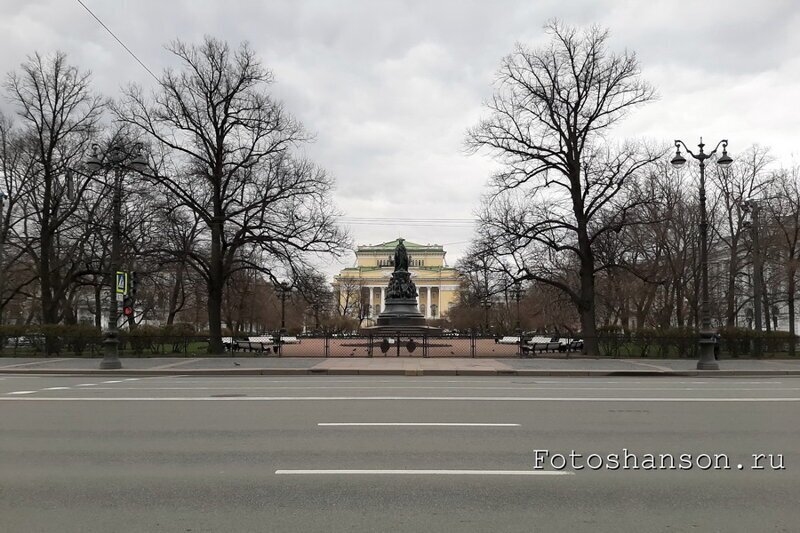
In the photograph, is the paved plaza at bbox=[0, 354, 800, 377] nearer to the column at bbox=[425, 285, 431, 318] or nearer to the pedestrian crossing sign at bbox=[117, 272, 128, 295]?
the pedestrian crossing sign at bbox=[117, 272, 128, 295]

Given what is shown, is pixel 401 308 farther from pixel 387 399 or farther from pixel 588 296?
pixel 387 399

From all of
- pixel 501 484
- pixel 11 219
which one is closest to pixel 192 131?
pixel 11 219

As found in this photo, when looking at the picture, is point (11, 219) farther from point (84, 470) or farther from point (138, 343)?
point (84, 470)

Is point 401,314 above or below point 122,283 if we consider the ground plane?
below

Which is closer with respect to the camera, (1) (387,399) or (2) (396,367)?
(1) (387,399)

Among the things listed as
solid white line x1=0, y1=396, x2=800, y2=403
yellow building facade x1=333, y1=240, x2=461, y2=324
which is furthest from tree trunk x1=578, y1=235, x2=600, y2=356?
yellow building facade x1=333, y1=240, x2=461, y2=324

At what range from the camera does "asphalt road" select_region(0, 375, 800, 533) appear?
557 centimetres

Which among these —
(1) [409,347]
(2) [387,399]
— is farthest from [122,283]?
(2) [387,399]

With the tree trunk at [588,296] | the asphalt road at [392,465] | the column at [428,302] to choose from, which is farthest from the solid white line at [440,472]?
the column at [428,302]

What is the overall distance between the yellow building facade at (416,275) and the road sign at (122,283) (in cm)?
9560

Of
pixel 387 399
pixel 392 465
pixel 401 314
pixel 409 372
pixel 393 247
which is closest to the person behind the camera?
pixel 392 465

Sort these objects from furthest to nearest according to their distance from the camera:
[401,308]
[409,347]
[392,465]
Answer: [401,308], [409,347], [392,465]

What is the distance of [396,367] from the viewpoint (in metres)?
24.6

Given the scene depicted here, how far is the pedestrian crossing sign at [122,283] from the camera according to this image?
962 inches
